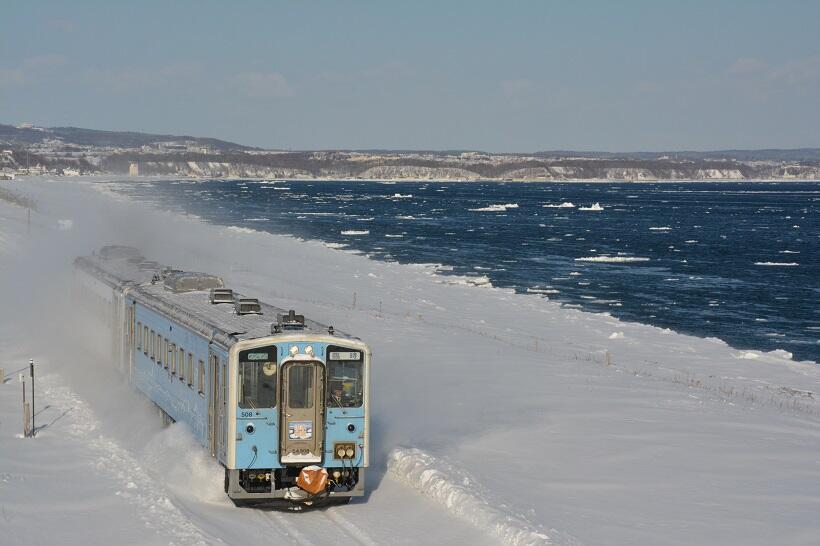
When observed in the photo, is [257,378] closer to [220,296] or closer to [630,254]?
[220,296]

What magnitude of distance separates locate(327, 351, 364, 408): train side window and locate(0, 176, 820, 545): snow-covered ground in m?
1.45

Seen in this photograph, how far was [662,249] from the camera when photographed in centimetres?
8462

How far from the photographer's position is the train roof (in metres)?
15.7

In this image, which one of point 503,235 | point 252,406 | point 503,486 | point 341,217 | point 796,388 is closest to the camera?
point 252,406

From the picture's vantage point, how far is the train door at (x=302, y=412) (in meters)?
15.1

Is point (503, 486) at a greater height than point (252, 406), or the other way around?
point (252, 406)

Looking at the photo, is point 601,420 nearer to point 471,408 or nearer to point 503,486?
point 471,408

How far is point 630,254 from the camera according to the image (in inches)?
3113

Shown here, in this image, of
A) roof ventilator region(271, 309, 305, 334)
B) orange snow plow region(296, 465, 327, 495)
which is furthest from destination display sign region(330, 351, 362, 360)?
orange snow plow region(296, 465, 327, 495)

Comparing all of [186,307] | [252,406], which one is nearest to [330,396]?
[252,406]

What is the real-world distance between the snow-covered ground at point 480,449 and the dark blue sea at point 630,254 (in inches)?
429

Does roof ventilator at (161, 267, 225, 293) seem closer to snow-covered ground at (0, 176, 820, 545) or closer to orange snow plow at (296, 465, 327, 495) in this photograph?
snow-covered ground at (0, 176, 820, 545)

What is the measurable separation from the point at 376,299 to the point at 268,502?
3044 centimetres

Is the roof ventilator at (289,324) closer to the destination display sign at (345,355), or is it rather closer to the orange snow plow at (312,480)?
the destination display sign at (345,355)
